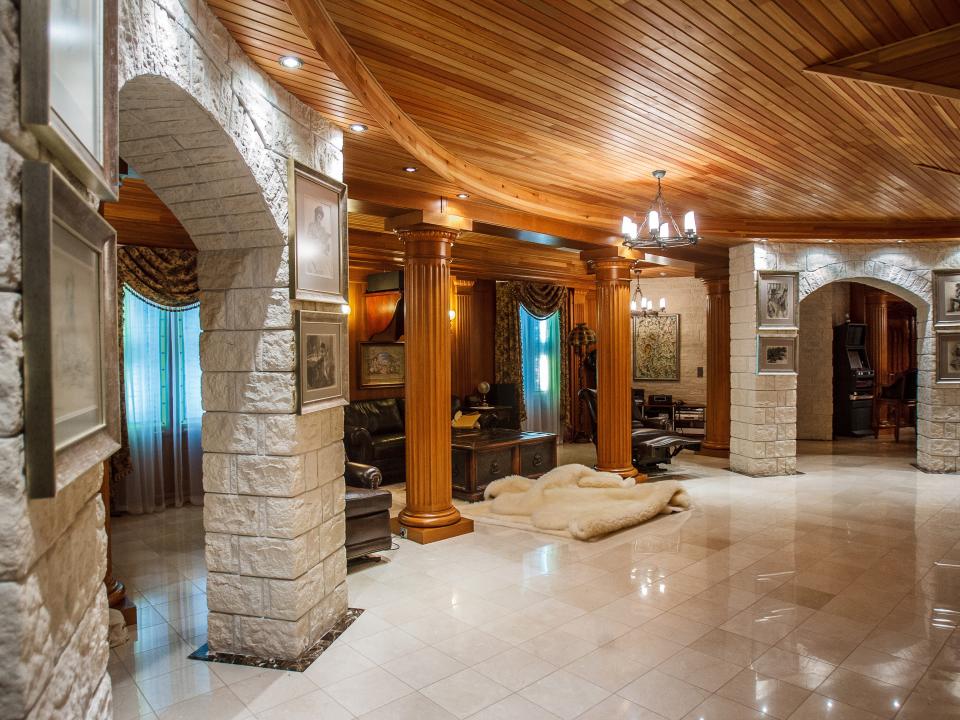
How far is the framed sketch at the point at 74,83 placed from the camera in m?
1.13

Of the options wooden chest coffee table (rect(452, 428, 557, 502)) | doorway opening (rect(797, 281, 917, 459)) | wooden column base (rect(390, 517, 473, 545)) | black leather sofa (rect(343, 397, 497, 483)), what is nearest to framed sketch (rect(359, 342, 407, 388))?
black leather sofa (rect(343, 397, 497, 483))

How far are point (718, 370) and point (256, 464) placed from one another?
7.93 meters

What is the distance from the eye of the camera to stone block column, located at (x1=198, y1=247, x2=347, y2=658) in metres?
3.21

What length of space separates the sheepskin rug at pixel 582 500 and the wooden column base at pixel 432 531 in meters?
0.64

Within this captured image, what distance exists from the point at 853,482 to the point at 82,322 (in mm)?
8323

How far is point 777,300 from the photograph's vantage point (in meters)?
8.13

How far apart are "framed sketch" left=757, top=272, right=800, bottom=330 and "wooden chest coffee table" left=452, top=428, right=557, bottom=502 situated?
3046 millimetres

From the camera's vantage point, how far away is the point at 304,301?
3.32 metres

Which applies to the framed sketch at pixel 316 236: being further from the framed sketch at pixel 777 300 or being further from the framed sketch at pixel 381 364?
the framed sketch at pixel 777 300

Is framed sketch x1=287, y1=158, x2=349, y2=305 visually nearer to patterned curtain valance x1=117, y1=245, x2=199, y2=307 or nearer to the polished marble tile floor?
the polished marble tile floor

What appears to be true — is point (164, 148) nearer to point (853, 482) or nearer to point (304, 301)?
point (304, 301)

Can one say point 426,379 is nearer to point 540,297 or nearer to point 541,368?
point 540,297

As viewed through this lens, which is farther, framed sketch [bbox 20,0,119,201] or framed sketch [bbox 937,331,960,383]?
framed sketch [bbox 937,331,960,383]

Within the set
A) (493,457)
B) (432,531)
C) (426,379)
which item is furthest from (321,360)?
(493,457)
